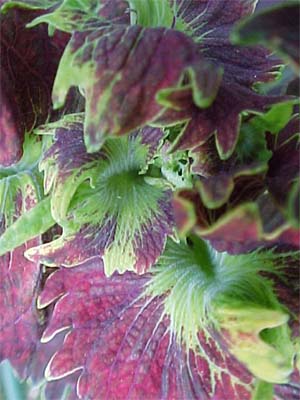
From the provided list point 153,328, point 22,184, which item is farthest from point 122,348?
point 22,184

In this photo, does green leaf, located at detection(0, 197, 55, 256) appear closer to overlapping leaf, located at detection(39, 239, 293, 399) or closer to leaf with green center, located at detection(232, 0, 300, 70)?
overlapping leaf, located at detection(39, 239, 293, 399)

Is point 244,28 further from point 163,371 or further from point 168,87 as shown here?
A: point 163,371

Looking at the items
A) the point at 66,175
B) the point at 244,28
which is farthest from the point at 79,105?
the point at 244,28

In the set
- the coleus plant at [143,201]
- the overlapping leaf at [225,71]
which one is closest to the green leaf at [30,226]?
the coleus plant at [143,201]

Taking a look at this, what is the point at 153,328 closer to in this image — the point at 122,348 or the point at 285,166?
the point at 122,348

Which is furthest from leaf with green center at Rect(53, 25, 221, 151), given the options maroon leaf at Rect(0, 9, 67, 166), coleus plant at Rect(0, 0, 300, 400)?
maroon leaf at Rect(0, 9, 67, 166)

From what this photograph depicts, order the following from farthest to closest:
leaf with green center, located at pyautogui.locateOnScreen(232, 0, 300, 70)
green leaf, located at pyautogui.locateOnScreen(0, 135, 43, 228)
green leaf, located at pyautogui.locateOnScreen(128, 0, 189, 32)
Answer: green leaf, located at pyautogui.locateOnScreen(0, 135, 43, 228), green leaf, located at pyautogui.locateOnScreen(128, 0, 189, 32), leaf with green center, located at pyautogui.locateOnScreen(232, 0, 300, 70)
